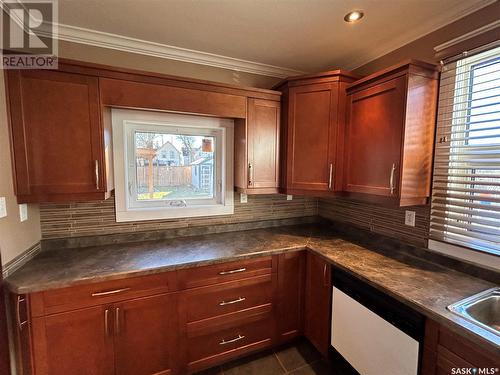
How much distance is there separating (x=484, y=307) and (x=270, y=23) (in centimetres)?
202

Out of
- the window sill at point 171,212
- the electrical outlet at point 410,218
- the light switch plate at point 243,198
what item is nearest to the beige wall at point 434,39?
the electrical outlet at point 410,218

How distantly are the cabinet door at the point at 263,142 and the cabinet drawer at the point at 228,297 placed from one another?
2.60 feet

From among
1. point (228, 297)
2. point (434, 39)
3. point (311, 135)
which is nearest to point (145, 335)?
point (228, 297)

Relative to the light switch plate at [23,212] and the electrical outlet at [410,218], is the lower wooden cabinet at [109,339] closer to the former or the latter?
the light switch plate at [23,212]

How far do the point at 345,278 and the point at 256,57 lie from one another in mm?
1921

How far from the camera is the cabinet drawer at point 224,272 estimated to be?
1.52 m

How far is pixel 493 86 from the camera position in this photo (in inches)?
49.9

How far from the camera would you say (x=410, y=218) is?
1681 millimetres

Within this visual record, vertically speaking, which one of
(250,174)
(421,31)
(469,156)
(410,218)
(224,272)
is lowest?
(224,272)

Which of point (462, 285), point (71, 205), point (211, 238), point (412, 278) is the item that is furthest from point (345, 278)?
point (71, 205)

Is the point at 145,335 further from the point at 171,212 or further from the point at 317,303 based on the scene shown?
the point at 317,303

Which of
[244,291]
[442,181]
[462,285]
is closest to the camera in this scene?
[462,285]

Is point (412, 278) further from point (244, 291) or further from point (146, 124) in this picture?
point (146, 124)

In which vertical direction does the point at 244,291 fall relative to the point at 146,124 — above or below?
below
